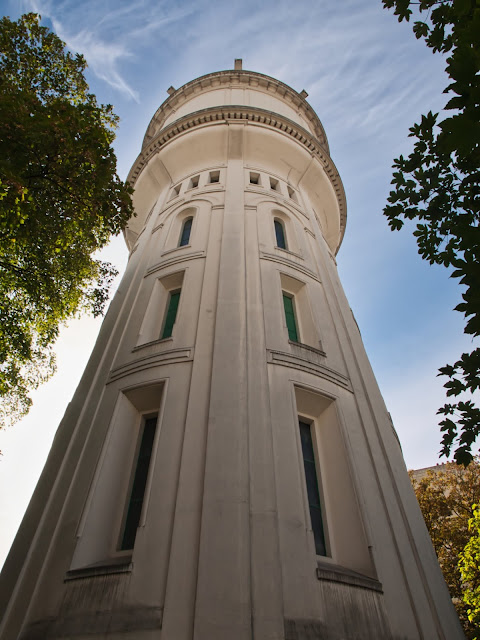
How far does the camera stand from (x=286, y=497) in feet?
24.7

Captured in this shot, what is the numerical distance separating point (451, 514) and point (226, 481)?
22.3 meters

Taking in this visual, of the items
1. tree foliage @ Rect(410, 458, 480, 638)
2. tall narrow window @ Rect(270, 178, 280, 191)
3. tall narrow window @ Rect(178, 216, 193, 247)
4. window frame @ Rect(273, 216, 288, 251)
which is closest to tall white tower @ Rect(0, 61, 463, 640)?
tall narrow window @ Rect(178, 216, 193, 247)

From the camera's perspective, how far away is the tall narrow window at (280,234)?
16.1 meters

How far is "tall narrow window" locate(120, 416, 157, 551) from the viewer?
8.14 m

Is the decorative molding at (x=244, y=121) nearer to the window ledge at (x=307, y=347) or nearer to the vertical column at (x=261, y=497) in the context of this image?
the vertical column at (x=261, y=497)

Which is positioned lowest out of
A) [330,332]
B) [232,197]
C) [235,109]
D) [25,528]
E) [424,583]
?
[424,583]

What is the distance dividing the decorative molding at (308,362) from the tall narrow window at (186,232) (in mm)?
6963

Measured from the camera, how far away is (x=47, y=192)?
11188 millimetres

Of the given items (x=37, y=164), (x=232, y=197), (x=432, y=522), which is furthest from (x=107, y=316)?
(x=432, y=522)

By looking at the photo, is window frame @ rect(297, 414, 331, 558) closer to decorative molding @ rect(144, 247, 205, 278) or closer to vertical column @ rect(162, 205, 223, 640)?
vertical column @ rect(162, 205, 223, 640)

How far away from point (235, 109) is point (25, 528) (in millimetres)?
18971

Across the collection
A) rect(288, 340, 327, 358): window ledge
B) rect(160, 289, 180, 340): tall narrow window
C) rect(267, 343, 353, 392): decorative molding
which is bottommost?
rect(267, 343, 353, 392): decorative molding

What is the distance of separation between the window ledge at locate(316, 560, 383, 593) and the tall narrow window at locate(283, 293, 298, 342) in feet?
19.7

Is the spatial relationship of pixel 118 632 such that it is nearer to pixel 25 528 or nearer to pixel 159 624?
pixel 159 624
